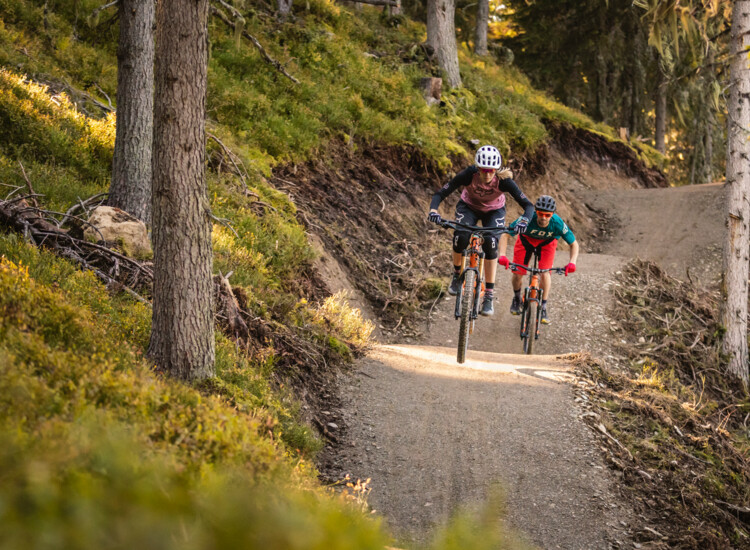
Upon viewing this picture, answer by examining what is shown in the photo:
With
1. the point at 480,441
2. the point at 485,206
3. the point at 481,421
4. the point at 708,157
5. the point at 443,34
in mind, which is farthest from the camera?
the point at 708,157

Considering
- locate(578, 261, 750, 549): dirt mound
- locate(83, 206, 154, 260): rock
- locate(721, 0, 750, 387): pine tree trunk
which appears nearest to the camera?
locate(578, 261, 750, 549): dirt mound

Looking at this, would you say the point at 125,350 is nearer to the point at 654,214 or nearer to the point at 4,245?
the point at 4,245

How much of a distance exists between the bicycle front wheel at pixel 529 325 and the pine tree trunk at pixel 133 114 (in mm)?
5852

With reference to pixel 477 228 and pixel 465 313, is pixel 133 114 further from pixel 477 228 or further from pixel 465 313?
pixel 465 313

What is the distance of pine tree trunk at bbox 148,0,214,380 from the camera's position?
5020 millimetres

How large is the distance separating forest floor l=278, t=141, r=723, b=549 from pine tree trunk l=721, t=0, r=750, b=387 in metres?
2.31

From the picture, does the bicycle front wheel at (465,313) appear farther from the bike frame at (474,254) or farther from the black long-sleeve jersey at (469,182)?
the black long-sleeve jersey at (469,182)

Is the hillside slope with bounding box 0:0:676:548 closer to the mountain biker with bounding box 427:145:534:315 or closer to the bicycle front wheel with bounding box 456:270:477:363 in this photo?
the bicycle front wheel with bounding box 456:270:477:363

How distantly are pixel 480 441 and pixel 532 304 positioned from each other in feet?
12.6

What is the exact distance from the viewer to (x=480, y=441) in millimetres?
6645

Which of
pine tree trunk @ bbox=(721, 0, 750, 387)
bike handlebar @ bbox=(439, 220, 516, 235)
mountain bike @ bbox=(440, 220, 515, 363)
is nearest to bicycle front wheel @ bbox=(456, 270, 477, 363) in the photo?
mountain bike @ bbox=(440, 220, 515, 363)

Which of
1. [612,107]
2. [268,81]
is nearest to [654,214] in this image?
[612,107]

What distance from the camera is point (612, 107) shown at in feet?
104

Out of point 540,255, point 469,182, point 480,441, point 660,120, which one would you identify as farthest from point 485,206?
point 660,120
